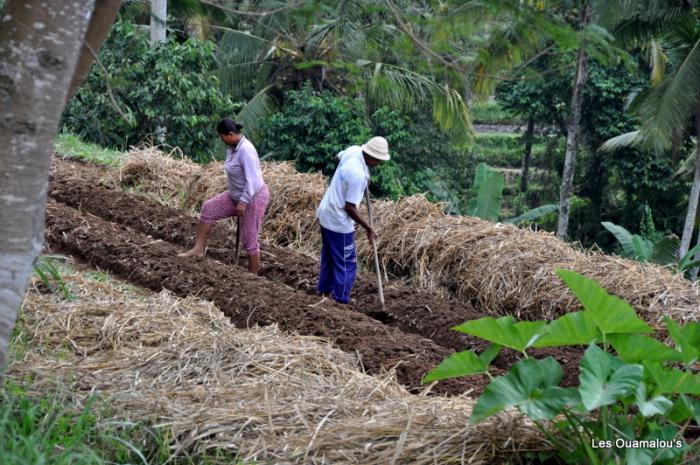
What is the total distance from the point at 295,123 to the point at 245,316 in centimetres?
1095

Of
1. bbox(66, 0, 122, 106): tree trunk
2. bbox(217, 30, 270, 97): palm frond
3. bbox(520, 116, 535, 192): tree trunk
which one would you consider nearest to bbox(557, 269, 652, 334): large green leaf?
bbox(66, 0, 122, 106): tree trunk

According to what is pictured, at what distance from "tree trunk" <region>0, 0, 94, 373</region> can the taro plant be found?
2.00 meters

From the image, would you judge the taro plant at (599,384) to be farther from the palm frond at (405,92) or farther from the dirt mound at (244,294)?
the palm frond at (405,92)

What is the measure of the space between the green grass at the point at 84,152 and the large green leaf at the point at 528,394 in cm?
1159

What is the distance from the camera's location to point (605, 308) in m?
4.25

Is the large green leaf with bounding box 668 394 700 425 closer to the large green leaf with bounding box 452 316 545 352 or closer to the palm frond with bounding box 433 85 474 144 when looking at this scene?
the large green leaf with bounding box 452 316 545 352

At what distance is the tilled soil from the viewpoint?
728 centimetres

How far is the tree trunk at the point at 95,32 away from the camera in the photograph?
4.92m

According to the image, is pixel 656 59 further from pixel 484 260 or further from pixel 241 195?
pixel 241 195

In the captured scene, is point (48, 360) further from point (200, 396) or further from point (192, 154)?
point (192, 154)

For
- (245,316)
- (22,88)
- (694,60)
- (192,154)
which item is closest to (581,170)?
(694,60)

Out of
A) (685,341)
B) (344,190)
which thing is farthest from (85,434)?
(344,190)

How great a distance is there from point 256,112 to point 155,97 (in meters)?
5.03

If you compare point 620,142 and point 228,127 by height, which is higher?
point 228,127
